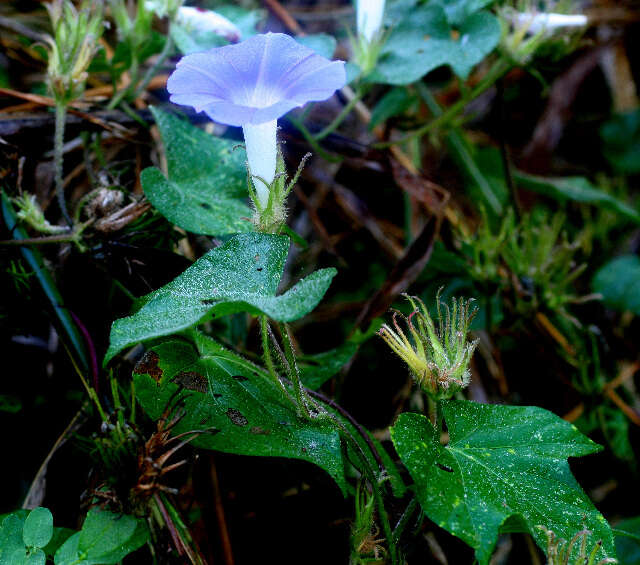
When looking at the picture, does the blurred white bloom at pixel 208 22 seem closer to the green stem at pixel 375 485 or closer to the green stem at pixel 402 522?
the green stem at pixel 375 485

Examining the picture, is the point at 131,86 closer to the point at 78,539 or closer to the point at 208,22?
the point at 208,22

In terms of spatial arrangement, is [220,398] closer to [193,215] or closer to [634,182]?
[193,215]

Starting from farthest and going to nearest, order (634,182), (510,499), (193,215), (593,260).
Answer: (634,182), (593,260), (193,215), (510,499)

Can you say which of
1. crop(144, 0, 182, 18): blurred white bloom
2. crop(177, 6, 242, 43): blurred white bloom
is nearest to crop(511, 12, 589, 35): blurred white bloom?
crop(177, 6, 242, 43): blurred white bloom

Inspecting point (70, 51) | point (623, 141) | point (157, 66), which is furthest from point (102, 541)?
point (623, 141)

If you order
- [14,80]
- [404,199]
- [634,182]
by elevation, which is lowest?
[634,182]

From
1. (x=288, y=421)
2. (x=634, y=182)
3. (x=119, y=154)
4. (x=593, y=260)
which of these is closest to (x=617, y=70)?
(x=634, y=182)

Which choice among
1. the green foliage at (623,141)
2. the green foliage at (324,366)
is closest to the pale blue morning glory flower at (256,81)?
the green foliage at (324,366)
